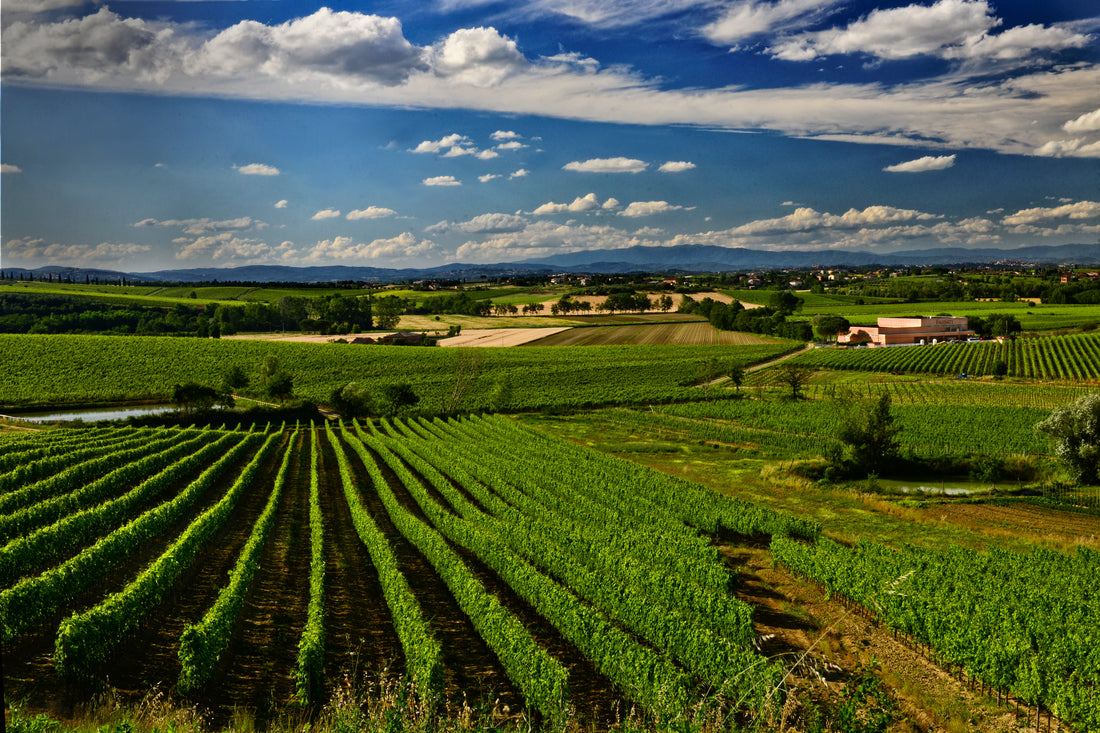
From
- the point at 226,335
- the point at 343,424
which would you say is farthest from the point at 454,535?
the point at 226,335

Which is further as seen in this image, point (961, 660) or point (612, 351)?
point (612, 351)

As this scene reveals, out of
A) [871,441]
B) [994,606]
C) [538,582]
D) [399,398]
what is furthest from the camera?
[399,398]

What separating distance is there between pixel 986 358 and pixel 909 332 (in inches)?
1178

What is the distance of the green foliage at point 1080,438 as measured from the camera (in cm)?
3938

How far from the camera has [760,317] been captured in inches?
5591

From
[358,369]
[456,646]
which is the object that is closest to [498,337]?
[358,369]

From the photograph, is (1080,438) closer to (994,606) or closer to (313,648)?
(994,606)

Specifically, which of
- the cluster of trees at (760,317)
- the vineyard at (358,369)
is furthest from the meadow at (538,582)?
the cluster of trees at (760,317)

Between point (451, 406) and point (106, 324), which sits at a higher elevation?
point (106, 324)

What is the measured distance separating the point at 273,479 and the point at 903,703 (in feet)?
116

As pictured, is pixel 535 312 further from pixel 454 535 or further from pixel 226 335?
pixel 454 535

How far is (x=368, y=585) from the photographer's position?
2208 cm

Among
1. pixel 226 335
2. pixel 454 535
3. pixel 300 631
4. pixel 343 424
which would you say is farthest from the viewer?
pixel 226 335

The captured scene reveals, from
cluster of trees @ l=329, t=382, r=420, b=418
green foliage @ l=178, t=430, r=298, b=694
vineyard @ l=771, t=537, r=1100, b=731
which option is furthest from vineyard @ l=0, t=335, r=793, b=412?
green foliage @ l=178, t=430, r=298, b=694
